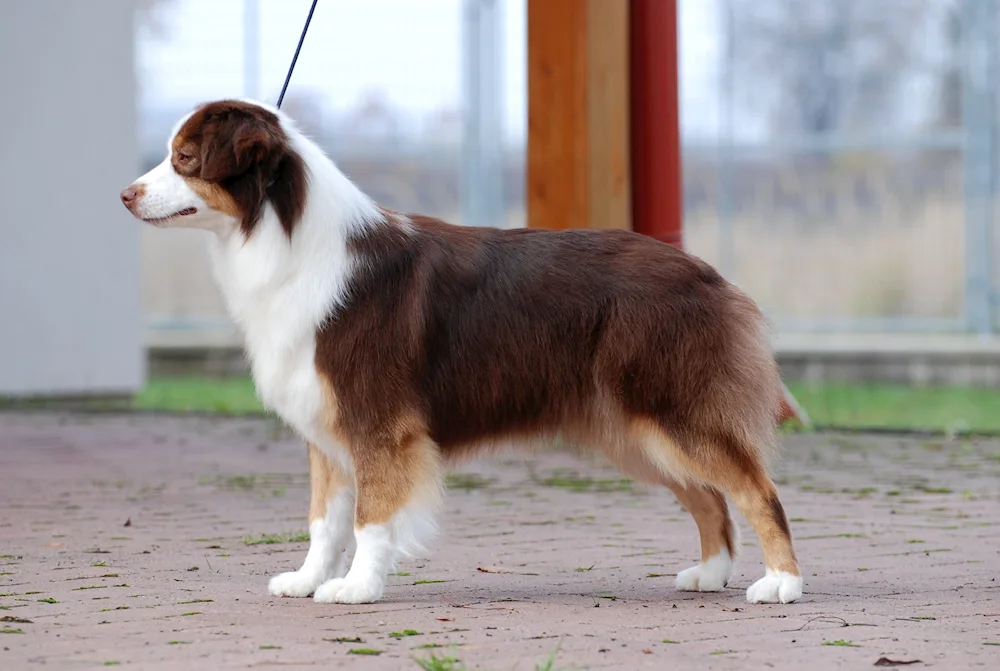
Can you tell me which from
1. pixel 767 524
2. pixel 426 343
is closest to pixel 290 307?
pixel 426 343

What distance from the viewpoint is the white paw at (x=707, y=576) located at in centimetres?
539

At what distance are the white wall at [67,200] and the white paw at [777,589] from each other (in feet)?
29.8

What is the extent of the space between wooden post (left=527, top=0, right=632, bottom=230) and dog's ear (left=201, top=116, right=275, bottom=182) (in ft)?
14.5

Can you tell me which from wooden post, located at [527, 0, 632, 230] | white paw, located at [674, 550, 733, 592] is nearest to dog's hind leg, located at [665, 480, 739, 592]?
white paw, located at [674, 550, 733, 592]

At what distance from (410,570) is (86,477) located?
3.41 meters

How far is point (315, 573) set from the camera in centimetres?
525

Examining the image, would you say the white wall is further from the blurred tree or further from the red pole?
the blurred tree

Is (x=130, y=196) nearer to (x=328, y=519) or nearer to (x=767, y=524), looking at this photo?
(x=328, y=519)

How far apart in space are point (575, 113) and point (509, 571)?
4330 millimetres

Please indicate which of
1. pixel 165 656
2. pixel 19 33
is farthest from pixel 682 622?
pixel 19 33

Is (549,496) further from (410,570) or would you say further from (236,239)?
(236,239)

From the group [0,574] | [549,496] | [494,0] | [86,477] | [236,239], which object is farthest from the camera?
[494,0]

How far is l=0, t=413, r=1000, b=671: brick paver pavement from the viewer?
14.0 feet

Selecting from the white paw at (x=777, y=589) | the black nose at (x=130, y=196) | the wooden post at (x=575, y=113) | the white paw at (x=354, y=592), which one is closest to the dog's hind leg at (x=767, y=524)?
the white paw at (x=777, y=589)
